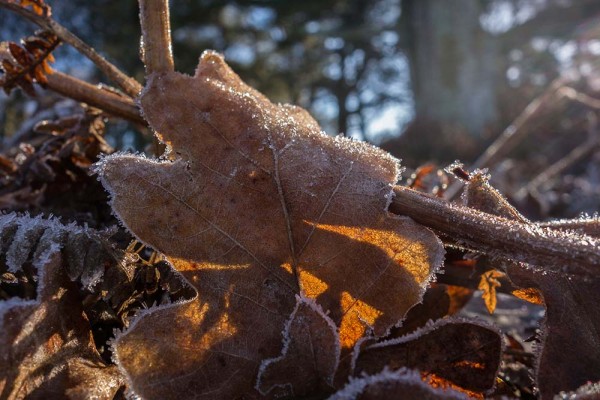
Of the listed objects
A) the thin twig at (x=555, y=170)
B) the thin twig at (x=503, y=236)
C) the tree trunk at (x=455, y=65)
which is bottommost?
the thin twig at (x=503, y=236)

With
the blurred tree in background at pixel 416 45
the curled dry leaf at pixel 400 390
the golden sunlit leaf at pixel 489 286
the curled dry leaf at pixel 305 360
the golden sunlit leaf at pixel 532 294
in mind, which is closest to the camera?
the curled dry leaf at pixel 400 390

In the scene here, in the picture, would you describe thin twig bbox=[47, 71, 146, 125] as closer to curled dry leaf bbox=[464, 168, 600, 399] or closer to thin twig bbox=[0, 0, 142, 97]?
thin twig bbox=[0, 0, 142, 97]

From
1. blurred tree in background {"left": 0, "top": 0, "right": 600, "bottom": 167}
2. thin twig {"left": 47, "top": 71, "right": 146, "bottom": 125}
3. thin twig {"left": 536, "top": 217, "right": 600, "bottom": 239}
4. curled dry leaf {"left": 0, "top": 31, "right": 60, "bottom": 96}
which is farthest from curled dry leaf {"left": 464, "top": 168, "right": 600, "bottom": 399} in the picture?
blurred tree in background {"left": 0, "top": 0, "right": 600, "bottom": 167}

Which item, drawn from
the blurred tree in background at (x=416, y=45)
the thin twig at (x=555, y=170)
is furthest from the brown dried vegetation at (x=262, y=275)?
the blurred tree in background at (x=416, y=45)

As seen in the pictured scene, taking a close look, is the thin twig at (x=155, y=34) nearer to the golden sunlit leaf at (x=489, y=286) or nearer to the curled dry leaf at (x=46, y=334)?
the curled dry leaf at (x=46, y=334)

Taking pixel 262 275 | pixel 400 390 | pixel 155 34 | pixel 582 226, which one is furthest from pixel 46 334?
pixel 582 226
